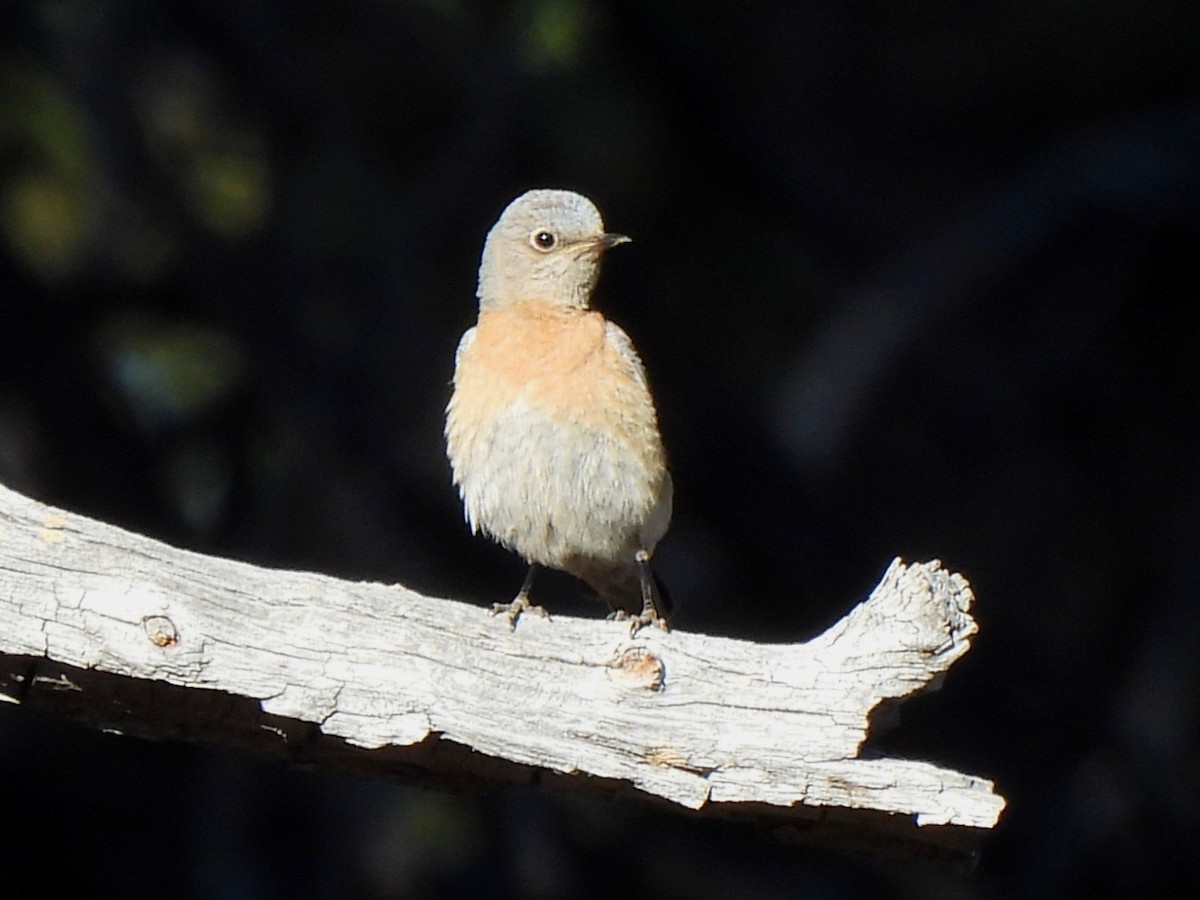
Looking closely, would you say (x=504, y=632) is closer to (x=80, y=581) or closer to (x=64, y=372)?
(x=80, y=581)

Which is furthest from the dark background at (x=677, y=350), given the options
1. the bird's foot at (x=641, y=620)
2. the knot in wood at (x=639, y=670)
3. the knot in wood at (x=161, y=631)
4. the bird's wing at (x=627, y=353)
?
the knot in wood at (x=161, y=631)

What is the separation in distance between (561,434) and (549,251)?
3.08 feet

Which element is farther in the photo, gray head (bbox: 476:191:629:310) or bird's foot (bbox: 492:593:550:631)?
gray head (bbox: 476:191:629:310)

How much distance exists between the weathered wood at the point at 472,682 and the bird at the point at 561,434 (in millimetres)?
1070

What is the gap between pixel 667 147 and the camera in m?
13.1

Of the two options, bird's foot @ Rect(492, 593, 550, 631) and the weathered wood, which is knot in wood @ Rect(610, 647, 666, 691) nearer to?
the weathered wood

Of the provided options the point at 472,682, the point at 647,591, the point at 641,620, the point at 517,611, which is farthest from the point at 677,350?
the point at 472,682

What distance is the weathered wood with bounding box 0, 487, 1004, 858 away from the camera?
18.7 feet

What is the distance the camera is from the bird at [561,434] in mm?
7438

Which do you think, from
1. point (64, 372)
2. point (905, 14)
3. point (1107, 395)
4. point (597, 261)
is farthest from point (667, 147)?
point (597, 261)

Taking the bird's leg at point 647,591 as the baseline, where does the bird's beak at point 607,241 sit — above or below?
above

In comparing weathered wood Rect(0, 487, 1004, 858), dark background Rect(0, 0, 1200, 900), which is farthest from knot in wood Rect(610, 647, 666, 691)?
dark background Rect(0, 0, 1200, 900)

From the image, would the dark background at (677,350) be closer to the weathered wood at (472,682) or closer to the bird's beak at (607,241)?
the bird's beak at (607,241)

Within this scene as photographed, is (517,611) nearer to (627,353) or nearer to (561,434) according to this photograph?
(561,434)
